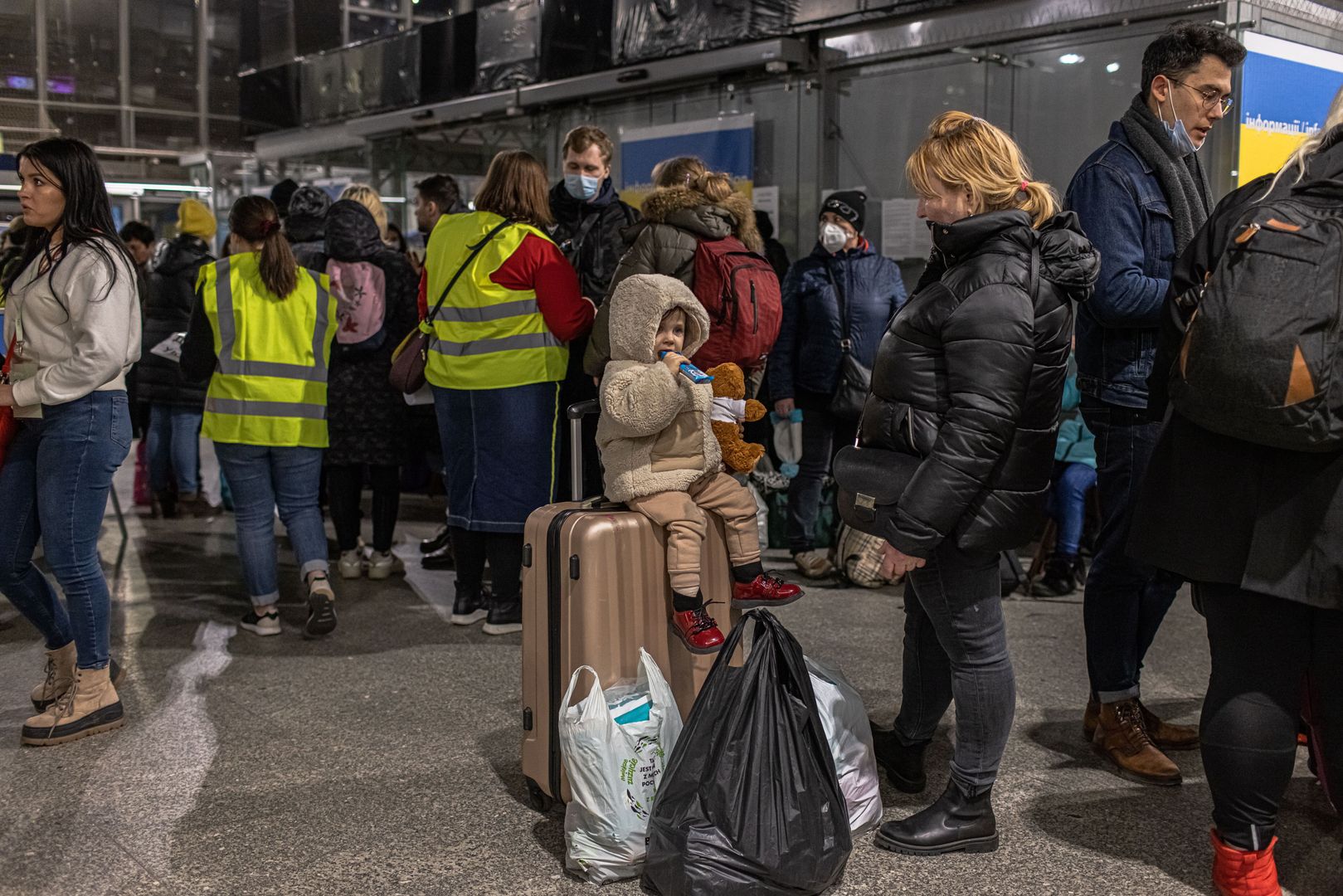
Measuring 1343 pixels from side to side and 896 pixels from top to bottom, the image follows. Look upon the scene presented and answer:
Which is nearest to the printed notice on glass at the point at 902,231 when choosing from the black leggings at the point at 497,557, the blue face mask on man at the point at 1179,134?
the black leggings at the point at 497,557

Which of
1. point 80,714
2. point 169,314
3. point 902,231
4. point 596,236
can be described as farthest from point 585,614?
point 169,314

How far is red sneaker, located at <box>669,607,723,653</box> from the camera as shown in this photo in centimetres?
315

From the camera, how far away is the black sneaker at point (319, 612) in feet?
16.0

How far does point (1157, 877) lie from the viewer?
111 inches

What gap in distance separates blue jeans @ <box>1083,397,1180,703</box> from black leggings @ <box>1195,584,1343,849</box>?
2.60 ft

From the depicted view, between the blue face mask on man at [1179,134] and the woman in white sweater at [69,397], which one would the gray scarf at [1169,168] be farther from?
the woman in white sweater at [69,397]

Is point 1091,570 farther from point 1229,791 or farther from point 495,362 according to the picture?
point 495,362

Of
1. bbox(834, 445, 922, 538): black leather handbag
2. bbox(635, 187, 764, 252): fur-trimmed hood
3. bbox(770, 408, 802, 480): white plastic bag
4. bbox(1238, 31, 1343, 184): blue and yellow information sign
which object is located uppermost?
bbox(1238, 31, 1343, 184): blue and yellow information sign

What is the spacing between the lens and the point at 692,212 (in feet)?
14.4

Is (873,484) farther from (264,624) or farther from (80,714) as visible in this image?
(264,624)

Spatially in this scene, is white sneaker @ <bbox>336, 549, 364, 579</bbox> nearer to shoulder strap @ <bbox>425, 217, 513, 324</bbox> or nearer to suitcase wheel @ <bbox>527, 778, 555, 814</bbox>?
shoulder strap @ <bbox>425, 217, 513, 324</bbox>

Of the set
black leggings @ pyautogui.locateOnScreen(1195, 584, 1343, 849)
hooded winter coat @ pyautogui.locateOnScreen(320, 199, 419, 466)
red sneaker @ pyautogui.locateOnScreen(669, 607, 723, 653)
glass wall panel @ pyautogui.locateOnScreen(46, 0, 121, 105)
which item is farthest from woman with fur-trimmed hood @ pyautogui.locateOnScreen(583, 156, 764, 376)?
glass wall panel @ pyautogui.locateOnScreen(46, 0, 121, 105)

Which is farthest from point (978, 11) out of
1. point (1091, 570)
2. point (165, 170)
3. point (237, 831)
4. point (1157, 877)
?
point (165, 170)

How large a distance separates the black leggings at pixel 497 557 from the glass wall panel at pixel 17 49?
3.30 meters
